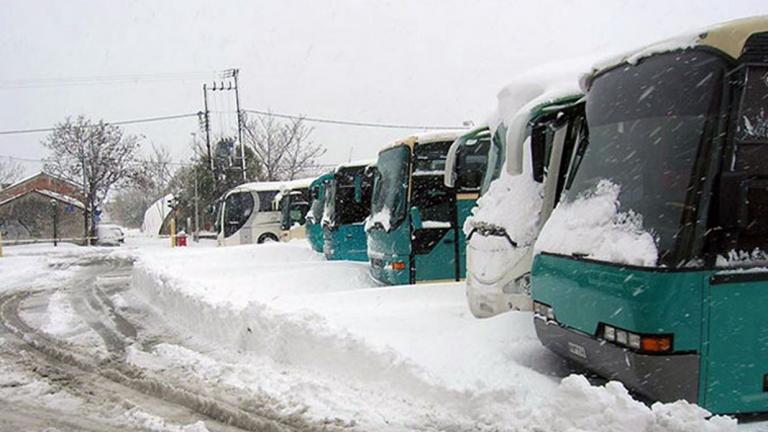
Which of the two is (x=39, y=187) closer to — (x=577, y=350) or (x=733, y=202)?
(x=577, y=350)

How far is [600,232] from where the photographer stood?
4242mm

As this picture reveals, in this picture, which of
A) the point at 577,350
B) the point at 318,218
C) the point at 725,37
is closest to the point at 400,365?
the point at 577,350

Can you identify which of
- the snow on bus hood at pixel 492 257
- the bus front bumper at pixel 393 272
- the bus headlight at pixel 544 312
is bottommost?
the bus front bumper at pixel 393 272

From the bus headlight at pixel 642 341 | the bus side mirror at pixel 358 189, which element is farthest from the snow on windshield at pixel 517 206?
the bus side mirror at pixel 358 189

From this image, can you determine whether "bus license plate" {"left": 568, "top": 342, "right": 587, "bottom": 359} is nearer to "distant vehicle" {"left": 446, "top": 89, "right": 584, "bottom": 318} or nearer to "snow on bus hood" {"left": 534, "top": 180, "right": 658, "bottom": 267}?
"snow on bus hood" {"left": 534, "top": 180, "right": 658, "bottom": 267}

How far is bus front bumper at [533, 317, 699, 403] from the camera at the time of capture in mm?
3688

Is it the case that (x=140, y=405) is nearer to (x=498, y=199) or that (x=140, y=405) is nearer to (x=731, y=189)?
(x=498, y=199)

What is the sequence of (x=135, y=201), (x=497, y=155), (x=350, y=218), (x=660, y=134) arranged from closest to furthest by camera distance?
(x=660, y=134), (x=497, y=155), (x=350, y=218), (x=135, y=201)

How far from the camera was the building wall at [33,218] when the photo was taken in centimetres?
4372

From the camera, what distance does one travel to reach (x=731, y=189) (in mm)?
3678

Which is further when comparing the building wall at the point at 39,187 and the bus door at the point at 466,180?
the building wall at the point at 39,187

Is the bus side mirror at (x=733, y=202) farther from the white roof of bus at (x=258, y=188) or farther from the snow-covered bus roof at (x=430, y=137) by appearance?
the white roof of bus at (x=258, y=188)

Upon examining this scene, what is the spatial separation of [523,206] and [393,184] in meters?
4.55

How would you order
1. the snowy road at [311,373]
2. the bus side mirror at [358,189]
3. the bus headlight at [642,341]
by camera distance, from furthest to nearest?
the bus side mirror at [358,189] → the snowy road at [311,373] → the bus headlight at [642,341]
